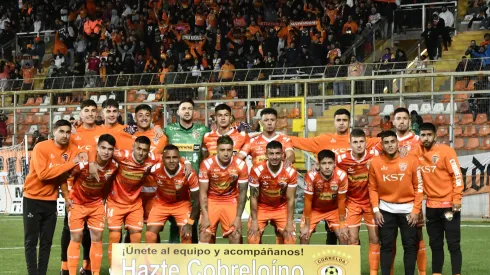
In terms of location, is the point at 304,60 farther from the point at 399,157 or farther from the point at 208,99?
the point at 399,157

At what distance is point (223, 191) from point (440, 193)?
2724 millimetres

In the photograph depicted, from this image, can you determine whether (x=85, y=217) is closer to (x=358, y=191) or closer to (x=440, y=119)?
(x=358, y=191)

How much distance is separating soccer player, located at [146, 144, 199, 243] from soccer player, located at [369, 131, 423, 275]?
7.39ft

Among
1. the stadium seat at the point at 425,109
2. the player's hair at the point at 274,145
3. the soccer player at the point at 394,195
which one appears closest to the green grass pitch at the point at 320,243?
the soccer player at the point at 394,195

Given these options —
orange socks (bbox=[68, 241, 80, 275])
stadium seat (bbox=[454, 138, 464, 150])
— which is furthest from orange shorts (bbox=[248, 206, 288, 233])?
stadium seat (bbox=[454, 138, 464, 150])

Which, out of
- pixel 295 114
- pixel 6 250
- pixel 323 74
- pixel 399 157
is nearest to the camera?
pixel 399 157

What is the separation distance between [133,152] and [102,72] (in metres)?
18.0

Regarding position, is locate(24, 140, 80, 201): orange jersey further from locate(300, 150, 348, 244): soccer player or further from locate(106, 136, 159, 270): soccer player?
locate(300, 150, 348, 244): soccer player

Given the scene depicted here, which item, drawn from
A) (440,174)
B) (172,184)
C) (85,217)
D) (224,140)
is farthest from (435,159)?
(85,217)

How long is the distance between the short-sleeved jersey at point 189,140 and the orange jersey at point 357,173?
2.02 metres

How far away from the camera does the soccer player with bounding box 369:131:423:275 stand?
35.6 ft

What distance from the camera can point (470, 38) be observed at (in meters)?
25.7

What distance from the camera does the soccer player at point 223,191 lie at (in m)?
11.3

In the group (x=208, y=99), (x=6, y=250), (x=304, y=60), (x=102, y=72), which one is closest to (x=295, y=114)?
(x=208, y=99)
